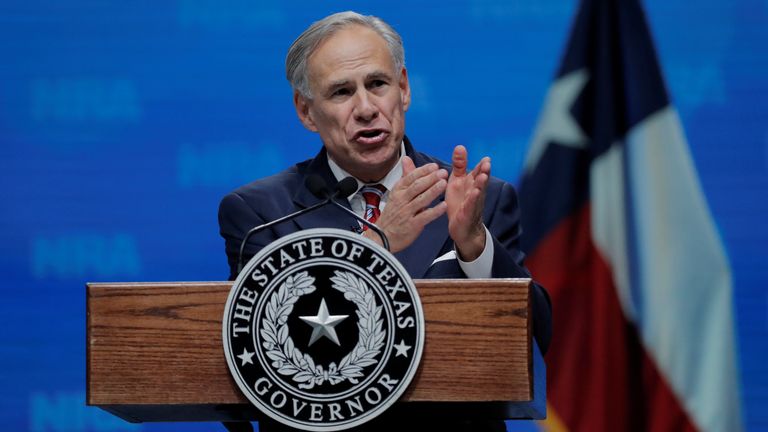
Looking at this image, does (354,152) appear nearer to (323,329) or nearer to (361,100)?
(361,100)

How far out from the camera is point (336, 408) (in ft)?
5.25

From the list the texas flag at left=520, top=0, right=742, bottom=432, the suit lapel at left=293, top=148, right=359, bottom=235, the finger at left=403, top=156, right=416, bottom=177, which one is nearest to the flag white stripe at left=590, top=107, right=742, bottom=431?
the texas flag at left=520, top=0, right=742, bottom=432

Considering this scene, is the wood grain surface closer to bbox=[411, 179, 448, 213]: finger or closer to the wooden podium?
the wooden podium

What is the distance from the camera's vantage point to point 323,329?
161cm

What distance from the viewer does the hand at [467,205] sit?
71.0 inches

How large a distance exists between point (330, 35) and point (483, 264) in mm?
757

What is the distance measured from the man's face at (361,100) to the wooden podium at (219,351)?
0.78 meters

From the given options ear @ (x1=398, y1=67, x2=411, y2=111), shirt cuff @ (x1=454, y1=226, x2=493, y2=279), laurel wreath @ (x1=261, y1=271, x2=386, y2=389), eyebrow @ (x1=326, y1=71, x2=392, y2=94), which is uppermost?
ear @ (x1=398, y1=67, x2=411, y2=111)

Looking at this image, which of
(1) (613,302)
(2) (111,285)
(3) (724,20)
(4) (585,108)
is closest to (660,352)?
(1) (613,302)

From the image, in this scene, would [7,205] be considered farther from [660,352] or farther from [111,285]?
[660,352]

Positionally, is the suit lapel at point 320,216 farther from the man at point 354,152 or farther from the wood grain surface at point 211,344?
the wood grain surface at point 211,344

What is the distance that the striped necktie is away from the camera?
234 centimetres

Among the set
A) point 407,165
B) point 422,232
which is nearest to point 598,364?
point 422,232

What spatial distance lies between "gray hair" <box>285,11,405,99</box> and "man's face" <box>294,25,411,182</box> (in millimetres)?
13
